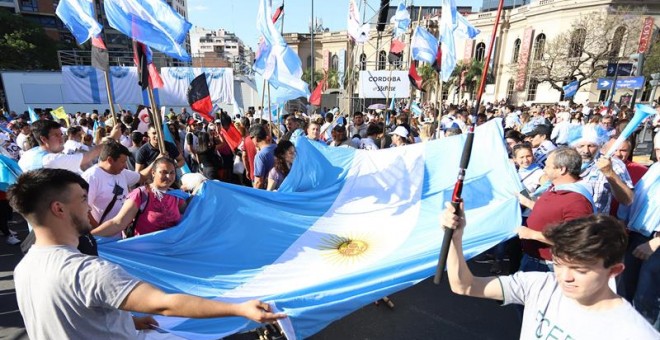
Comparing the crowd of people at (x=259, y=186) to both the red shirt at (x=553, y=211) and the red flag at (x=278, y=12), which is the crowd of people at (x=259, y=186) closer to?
the red shirt at (x=553, y=211)

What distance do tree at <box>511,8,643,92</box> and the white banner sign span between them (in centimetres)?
3065

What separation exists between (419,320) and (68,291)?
328 centimetres

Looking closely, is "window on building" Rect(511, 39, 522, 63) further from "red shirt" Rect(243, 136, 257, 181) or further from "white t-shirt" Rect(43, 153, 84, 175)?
"white t-shirt" Rect(43, 153, 84, 175)

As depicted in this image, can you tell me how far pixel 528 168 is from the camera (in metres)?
4.11

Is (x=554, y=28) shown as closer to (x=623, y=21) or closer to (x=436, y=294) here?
(x=623, y=21)

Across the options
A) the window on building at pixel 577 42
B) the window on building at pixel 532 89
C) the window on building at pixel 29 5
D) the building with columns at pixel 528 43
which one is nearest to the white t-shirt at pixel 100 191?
the building with columns at pixel 528 43

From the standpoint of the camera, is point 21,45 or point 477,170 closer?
point 477,170

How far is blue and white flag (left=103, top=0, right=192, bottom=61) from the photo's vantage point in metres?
3.85

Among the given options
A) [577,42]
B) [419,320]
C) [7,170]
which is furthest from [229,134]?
[577,42]

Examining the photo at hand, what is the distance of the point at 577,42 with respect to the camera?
113 ft

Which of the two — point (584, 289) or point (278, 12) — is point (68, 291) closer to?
point (584, 289)

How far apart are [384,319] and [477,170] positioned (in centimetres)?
190

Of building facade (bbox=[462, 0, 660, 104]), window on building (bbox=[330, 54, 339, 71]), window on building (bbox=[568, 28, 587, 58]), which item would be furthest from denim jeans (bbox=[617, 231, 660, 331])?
window on building (bbox=[330, 54, 339, 71])

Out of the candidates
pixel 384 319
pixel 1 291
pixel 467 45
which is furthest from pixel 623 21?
pixel 1 291
